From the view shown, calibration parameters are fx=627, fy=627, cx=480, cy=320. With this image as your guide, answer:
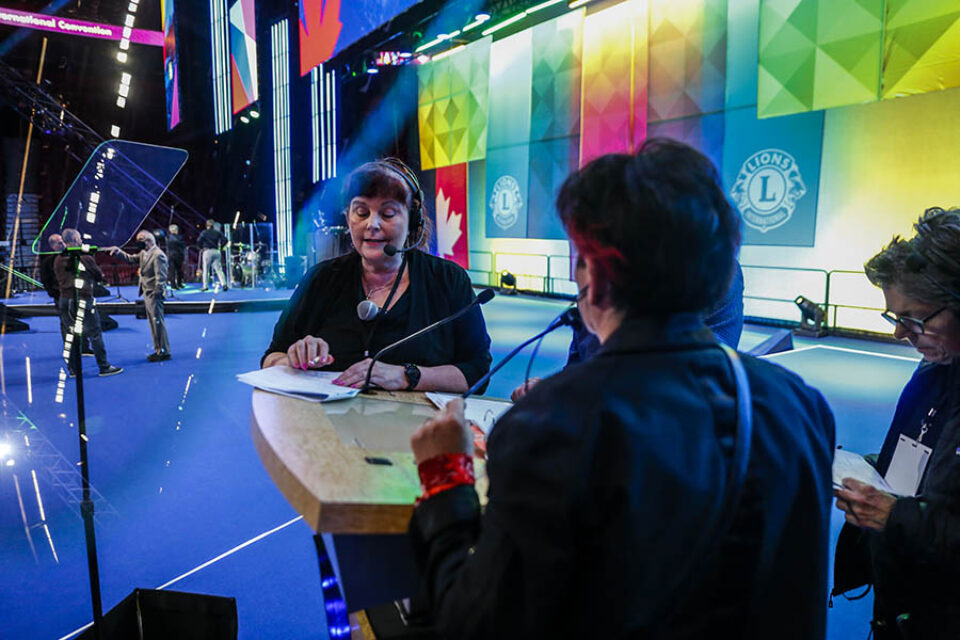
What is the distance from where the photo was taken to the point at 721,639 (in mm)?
789

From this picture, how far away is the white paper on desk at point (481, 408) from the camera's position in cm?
129

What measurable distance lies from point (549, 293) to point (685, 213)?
37.2 ft

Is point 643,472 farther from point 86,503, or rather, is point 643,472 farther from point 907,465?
point 86,503

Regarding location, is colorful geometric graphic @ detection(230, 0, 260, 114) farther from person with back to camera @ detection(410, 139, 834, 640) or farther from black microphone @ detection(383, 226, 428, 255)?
person with back to camera @ detection(410, 139, 834, 640)

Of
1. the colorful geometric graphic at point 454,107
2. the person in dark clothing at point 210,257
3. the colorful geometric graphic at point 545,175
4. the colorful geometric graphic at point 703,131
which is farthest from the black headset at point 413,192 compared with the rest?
the colorful geometric graphic at point 454,107

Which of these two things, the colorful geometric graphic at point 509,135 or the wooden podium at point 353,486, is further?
the colorful geometric graphic at point 509,135

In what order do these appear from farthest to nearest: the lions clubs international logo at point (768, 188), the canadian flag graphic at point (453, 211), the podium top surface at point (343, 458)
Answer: the canadian flag graphic at point (453, 211) < the lions clubs international logo at point (768, 188) < the podium top surface at point (343, 458)

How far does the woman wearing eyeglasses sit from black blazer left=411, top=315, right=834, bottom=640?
1.90 feet

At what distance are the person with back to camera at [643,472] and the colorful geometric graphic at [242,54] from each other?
7.13ft

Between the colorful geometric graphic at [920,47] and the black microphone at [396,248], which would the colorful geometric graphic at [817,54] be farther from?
the black microphone at [396,248]

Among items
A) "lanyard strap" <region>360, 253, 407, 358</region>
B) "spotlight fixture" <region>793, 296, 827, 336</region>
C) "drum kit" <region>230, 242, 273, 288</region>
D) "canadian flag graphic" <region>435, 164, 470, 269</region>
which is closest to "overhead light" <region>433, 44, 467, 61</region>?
"canadian flag graphic" <region>435, 164, 470, 269</region>

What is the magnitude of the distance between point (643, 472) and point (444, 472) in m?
0.28

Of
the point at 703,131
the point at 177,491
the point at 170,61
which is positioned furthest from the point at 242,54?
the point at 703,131

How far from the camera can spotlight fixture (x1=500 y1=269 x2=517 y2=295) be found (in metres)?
12.0
